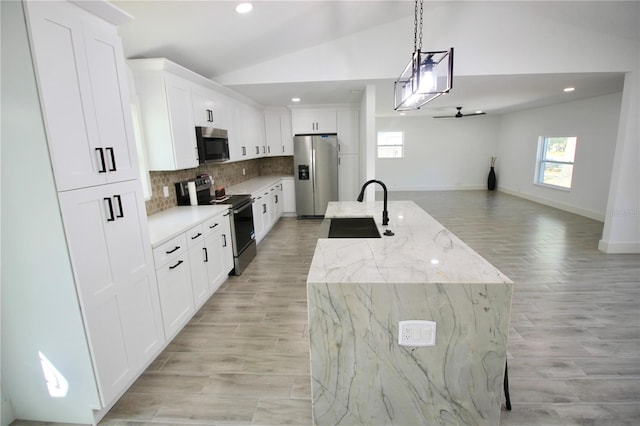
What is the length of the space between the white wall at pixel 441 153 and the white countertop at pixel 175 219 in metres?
7.36

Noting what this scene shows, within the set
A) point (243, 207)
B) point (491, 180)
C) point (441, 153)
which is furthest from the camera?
point (441, 153)

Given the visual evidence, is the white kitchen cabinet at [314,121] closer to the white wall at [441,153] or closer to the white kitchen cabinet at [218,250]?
the white kitchen cabinet at [218,250]

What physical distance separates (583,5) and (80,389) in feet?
17.9

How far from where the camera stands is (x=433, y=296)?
139cm

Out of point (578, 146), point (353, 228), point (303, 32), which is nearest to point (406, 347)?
point (353, 228)

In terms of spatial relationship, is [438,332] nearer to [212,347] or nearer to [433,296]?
[433,296]

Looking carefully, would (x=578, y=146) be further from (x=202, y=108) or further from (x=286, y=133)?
(x=202, y=108)

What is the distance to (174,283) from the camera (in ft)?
8.13

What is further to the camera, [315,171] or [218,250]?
[315,171]

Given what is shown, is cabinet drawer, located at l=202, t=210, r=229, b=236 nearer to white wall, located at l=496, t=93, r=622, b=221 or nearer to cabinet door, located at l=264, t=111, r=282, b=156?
cabinet door, located at l=264, t=111, r=282, b=156

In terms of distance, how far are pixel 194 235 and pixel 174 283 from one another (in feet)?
1.55

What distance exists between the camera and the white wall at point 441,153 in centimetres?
941

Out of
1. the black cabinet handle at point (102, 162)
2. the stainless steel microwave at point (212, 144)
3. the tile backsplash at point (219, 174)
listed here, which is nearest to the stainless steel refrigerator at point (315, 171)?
the tile backsplash at point (219, 174)

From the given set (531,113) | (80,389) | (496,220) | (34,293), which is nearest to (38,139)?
(34,293)
